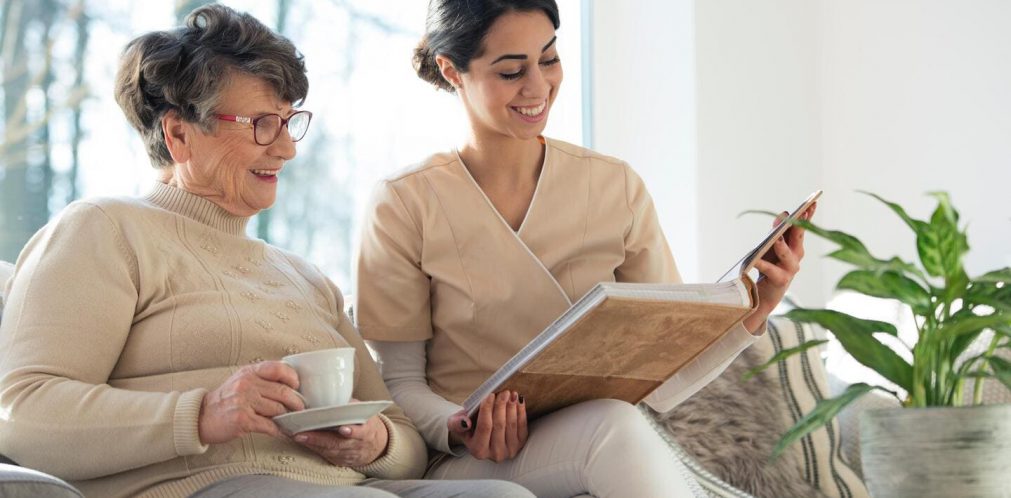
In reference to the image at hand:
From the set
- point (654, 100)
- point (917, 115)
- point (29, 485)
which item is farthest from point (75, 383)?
point (917, 115)

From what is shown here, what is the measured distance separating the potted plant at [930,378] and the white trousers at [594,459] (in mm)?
182

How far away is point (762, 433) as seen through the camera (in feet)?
7.44

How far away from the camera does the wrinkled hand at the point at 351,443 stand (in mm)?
1574

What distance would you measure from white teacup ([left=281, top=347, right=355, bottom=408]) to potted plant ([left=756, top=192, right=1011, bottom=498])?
1.72ft

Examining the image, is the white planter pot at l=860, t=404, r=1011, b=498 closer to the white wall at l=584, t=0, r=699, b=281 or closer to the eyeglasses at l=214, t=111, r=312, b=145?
the eyeglasses at l=214, t=111, r=312, b=145

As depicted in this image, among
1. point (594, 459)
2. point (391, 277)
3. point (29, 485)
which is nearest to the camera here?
point (29, 485)

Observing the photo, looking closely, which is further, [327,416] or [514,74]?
[514,74]

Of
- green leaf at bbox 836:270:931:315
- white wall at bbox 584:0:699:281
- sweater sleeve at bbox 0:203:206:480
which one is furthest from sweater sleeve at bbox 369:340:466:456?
white wall at bbox 584:0:699:281

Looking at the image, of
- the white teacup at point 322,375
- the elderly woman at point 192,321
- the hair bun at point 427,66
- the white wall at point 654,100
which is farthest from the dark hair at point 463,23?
the white wall at point 654,100

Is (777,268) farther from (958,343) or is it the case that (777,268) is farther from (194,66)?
(194,66)

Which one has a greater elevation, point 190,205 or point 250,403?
point 190,205

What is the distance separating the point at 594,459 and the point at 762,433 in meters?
0.78

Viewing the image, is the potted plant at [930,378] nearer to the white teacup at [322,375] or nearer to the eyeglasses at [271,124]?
the white teacup at [322,375]

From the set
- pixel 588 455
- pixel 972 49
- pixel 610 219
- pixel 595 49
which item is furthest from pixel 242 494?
pixel 972 49
